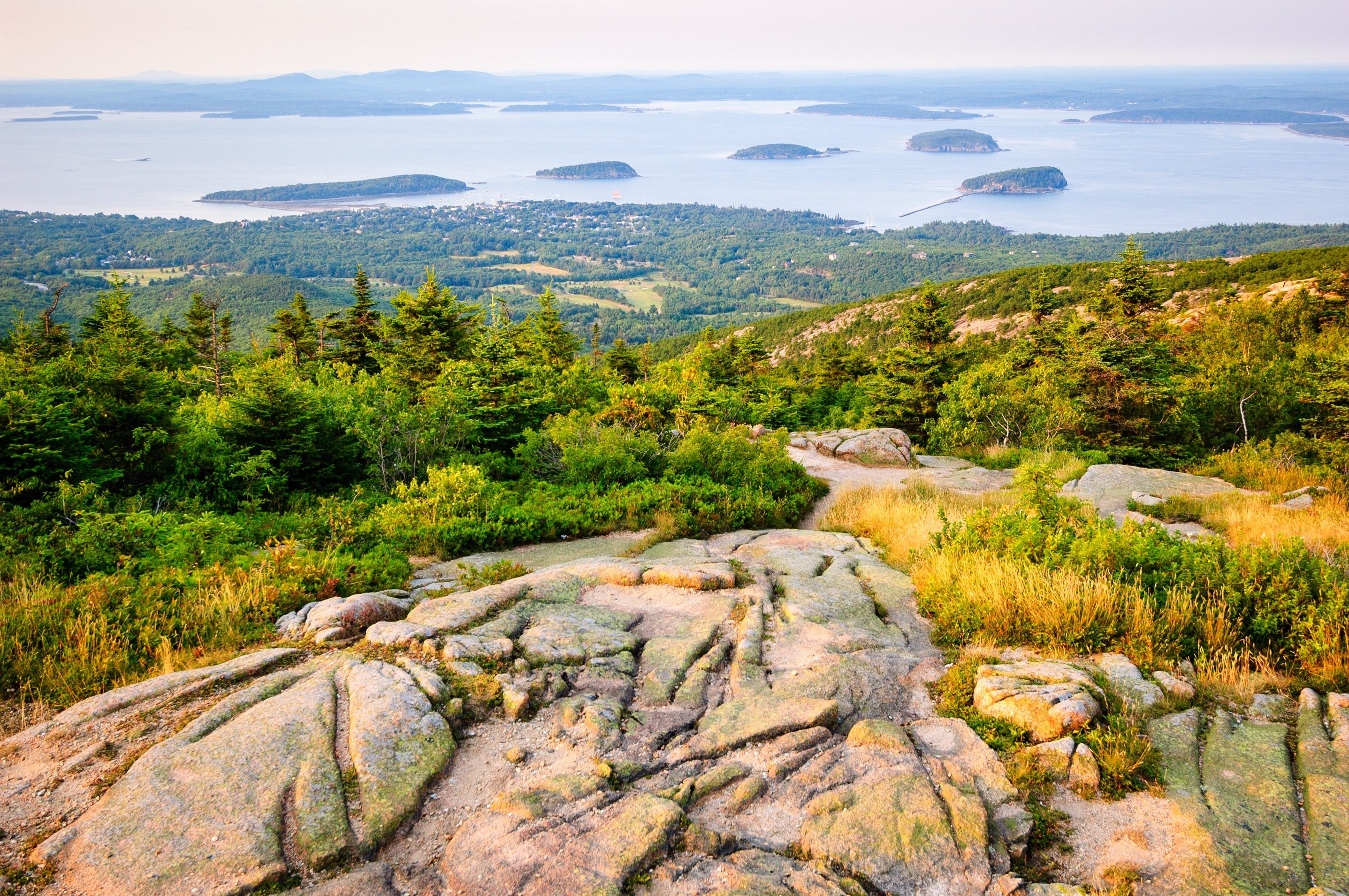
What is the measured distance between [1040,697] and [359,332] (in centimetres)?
2791

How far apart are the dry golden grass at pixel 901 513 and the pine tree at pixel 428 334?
1328cm

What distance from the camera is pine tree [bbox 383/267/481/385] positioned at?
20.7 m

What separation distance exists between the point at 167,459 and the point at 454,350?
35.8 ft

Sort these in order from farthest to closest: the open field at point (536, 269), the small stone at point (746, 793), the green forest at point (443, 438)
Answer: the open field at point (536, 269) → the green forest at point (443, 438) → the small stone at point (746, 793)

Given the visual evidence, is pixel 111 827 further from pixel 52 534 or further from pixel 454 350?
pixel 454 350

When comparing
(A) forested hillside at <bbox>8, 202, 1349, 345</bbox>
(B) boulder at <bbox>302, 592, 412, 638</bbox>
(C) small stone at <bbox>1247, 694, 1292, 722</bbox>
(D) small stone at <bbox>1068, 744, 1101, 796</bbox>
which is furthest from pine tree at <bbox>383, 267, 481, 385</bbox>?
(A) forested hillside at <bbox>8, 202, 1349, 345</bbox>

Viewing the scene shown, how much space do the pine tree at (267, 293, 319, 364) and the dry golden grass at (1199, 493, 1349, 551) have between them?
34.1 m

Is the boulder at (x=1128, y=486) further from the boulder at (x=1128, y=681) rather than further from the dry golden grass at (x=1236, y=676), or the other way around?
the boulder at (x=1128, y=681)

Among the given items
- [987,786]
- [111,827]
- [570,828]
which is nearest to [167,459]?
[111,827]

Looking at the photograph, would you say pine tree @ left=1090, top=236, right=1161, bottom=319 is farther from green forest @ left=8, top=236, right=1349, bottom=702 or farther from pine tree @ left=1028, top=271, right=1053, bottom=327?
pine tree @ left=1028, top=271, right=1053, bottom=327

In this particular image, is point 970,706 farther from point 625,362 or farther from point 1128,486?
point 625,362

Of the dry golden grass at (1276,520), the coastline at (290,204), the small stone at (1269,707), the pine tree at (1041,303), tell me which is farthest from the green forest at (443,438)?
the coastline at (290,204)

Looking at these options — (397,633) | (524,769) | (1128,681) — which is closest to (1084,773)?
(1128,681)

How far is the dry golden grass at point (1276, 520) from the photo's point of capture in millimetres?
7930
